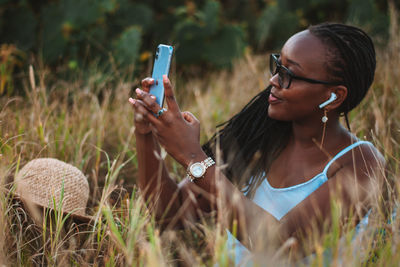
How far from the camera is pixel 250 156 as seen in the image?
1988mm

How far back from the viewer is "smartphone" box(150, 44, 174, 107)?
1.51 meters

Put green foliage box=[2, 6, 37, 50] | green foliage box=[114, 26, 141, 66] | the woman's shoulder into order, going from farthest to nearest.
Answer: green foliage box=[2, 6, 37, 50], green foliage box=[114, 26, 141, 66], the woman's shoulder

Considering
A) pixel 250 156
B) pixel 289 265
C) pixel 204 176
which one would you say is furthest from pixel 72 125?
pixel 289 265

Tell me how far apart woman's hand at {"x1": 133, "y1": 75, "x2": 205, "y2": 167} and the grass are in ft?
0.79

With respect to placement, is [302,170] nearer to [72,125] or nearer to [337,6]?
[72,125]

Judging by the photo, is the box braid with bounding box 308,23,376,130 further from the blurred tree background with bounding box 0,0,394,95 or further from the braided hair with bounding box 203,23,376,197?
the blurred tree background with bounding box 0,0,394,95

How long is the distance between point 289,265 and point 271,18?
4316 millimetres

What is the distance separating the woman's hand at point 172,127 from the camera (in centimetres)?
143

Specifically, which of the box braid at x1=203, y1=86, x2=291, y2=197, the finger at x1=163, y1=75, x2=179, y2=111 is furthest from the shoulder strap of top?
the finger at x1=163, y1=75, x2=179, y2=111

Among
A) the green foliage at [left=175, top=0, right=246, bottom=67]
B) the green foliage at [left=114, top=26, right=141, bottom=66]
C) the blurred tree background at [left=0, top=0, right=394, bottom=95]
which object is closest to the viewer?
the green foliage at [left=114, top=26, right=141, bottom=66]

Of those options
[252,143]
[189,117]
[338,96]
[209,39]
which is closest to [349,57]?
[338,96]

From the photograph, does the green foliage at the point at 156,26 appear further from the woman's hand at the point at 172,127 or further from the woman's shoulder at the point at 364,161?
the woman's shoulder at the point at 364,161

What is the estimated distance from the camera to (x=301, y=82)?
165 cm

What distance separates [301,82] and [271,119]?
0.35 meters
